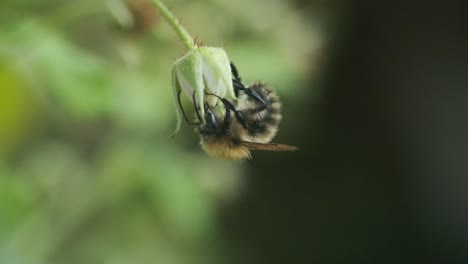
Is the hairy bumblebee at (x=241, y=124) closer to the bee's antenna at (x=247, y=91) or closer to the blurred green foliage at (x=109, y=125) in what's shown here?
the bee's antenna at (x=247, y=91)

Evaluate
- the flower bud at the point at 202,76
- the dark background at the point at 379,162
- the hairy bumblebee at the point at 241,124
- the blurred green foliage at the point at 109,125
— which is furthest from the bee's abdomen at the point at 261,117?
the dark background at the point at 379,162

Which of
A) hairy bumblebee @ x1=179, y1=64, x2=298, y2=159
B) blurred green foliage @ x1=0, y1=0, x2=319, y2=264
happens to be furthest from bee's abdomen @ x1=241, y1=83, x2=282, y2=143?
blurred green foliage @ x1=0, y1=0, x2=319, y2=264

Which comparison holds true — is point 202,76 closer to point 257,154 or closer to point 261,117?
point 261,117

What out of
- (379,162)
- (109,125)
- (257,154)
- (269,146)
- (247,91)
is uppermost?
(379,162)

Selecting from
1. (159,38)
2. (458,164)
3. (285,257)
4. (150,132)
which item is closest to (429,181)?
(458,164)

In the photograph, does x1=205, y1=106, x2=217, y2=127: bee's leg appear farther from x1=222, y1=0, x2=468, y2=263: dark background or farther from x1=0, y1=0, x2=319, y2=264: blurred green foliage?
x1=222, y1=0, x2=468, y2=263: dark background

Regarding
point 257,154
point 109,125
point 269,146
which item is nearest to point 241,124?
point 269,146

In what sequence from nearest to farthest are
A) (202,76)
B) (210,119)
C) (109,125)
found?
(202,76)
(210,119)
(109,125)
